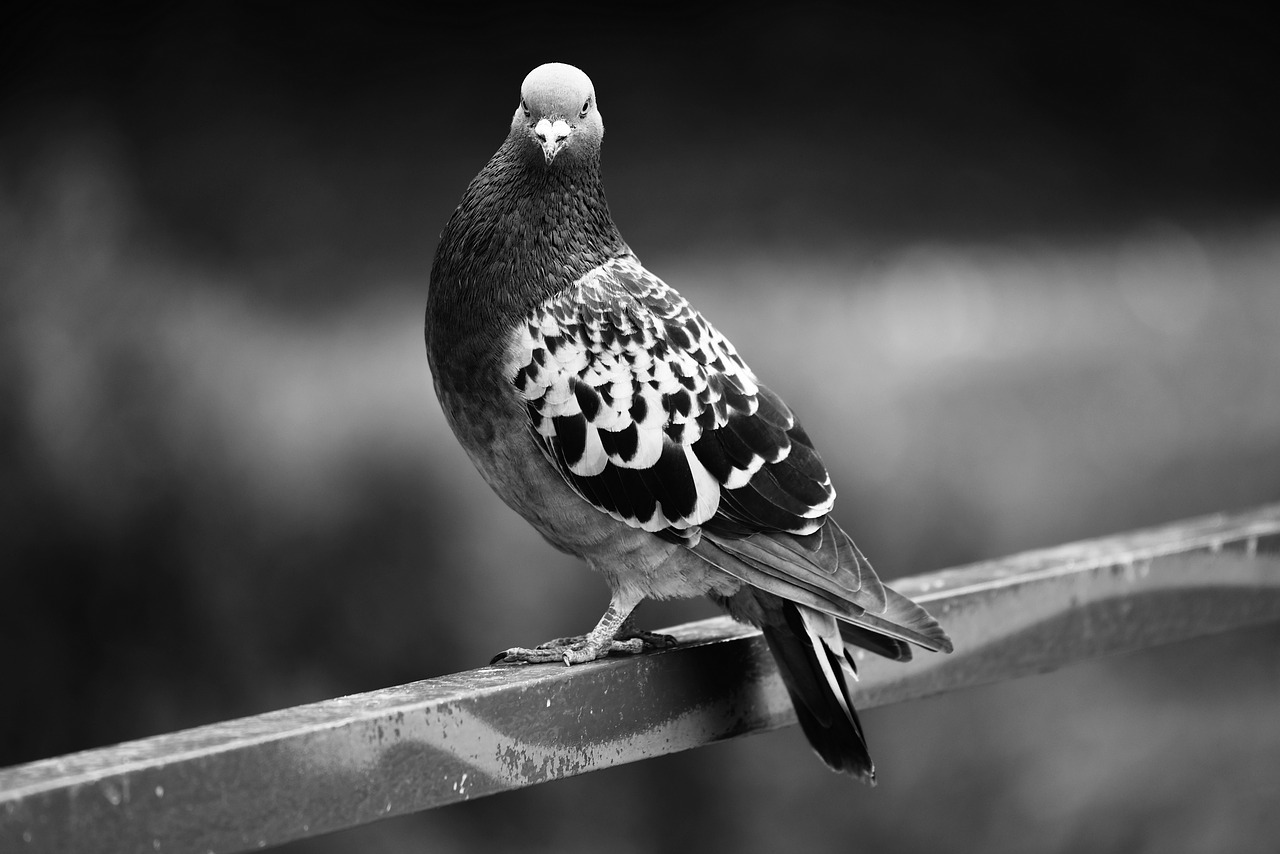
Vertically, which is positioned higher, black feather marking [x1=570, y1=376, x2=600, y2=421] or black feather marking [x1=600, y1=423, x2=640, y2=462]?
black feather marking [x1=570, y1=376, x2=600, y2=421]

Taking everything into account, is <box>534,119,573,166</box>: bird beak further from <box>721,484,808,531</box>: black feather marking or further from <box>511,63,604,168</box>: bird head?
<box>721,484,808,531</box>: black feather marking

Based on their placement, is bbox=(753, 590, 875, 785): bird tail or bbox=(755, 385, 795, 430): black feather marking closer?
bbox=(753, 590, 875, 785): bird tail

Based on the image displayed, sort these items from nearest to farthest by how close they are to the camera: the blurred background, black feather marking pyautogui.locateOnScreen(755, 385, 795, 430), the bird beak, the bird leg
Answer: the bird beak → the bird leg → black feather marking pyautogui.locateOnScreen(755, 385, 795, 430) → the blurred background

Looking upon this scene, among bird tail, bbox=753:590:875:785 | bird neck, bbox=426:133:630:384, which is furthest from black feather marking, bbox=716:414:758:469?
bird neck, bbox=426:133:630:384

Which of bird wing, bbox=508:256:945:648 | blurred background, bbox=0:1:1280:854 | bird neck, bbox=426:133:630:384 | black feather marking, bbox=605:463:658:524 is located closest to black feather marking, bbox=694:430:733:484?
bird wing, bbox=508:256:945:648

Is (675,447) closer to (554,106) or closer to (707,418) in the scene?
(707,418)

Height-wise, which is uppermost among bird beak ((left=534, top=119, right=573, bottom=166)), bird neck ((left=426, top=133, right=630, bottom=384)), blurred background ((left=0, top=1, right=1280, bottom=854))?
bird beak ((left=534, top=119, right=573, bottom=166))

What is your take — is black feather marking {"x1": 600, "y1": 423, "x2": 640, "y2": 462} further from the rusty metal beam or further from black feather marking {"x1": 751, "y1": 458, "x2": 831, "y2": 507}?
the rusty metal beam

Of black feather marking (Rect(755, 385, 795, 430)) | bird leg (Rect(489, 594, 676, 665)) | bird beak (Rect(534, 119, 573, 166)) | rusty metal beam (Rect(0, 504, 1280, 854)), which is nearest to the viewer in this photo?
rusty metal beam (Rect(0, 504, 1280, 854))
